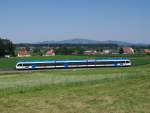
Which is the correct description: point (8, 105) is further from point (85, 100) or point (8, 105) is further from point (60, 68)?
point (60, 68)

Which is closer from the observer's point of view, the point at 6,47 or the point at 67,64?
the point at 67,64

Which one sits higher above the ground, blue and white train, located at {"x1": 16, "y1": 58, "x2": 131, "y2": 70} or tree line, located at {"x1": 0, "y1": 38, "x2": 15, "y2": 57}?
tree line, located at {"x1": 0, "y1": 38, "x2": 15, "y2": 57}

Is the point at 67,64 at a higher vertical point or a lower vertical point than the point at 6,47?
lower

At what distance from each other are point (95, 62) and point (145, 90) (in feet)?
204

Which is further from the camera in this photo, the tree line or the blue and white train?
the tree line

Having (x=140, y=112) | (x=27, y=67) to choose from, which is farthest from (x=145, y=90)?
(x=27, y=67)

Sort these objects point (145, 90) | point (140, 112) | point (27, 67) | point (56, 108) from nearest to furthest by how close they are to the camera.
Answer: point (140, 112) < point (56, 108) < point (145, 90) < point (27, 67)

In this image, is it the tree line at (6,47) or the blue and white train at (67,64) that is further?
the tree line at (6,47)

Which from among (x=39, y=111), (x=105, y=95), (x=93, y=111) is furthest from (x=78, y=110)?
(x=105, y=95)

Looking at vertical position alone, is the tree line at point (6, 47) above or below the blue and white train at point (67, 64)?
above

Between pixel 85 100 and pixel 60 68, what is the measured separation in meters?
62.0

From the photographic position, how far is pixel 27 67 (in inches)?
2970

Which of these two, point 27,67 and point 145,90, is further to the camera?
point 27,67

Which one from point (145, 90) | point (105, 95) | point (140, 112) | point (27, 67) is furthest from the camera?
point (27, 67)
